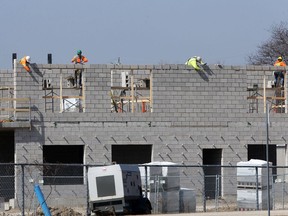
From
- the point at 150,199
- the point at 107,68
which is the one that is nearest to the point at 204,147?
the point at 107,68

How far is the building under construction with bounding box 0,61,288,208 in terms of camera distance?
36.8 m

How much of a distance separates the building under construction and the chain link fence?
0.18 meters

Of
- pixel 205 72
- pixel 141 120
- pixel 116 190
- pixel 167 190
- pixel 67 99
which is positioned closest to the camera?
pixel 116 190

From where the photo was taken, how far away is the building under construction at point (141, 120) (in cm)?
3684

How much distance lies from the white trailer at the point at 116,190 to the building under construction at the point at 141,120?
279 inches

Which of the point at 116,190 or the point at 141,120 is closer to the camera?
the point at 116,190

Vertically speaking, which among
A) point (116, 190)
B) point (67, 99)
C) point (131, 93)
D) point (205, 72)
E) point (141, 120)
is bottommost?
point (116, 190)

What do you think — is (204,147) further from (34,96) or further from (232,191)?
(34,96)

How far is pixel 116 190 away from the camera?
28141 mm

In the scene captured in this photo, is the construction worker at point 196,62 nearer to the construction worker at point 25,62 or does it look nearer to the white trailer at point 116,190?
the construction worker at point 25,62

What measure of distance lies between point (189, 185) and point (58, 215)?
8.88m

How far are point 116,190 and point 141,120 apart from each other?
33.8 feet

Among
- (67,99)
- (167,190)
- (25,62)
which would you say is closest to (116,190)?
(167,190)

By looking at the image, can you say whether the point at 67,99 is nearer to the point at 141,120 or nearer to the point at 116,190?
the point at 141,120
